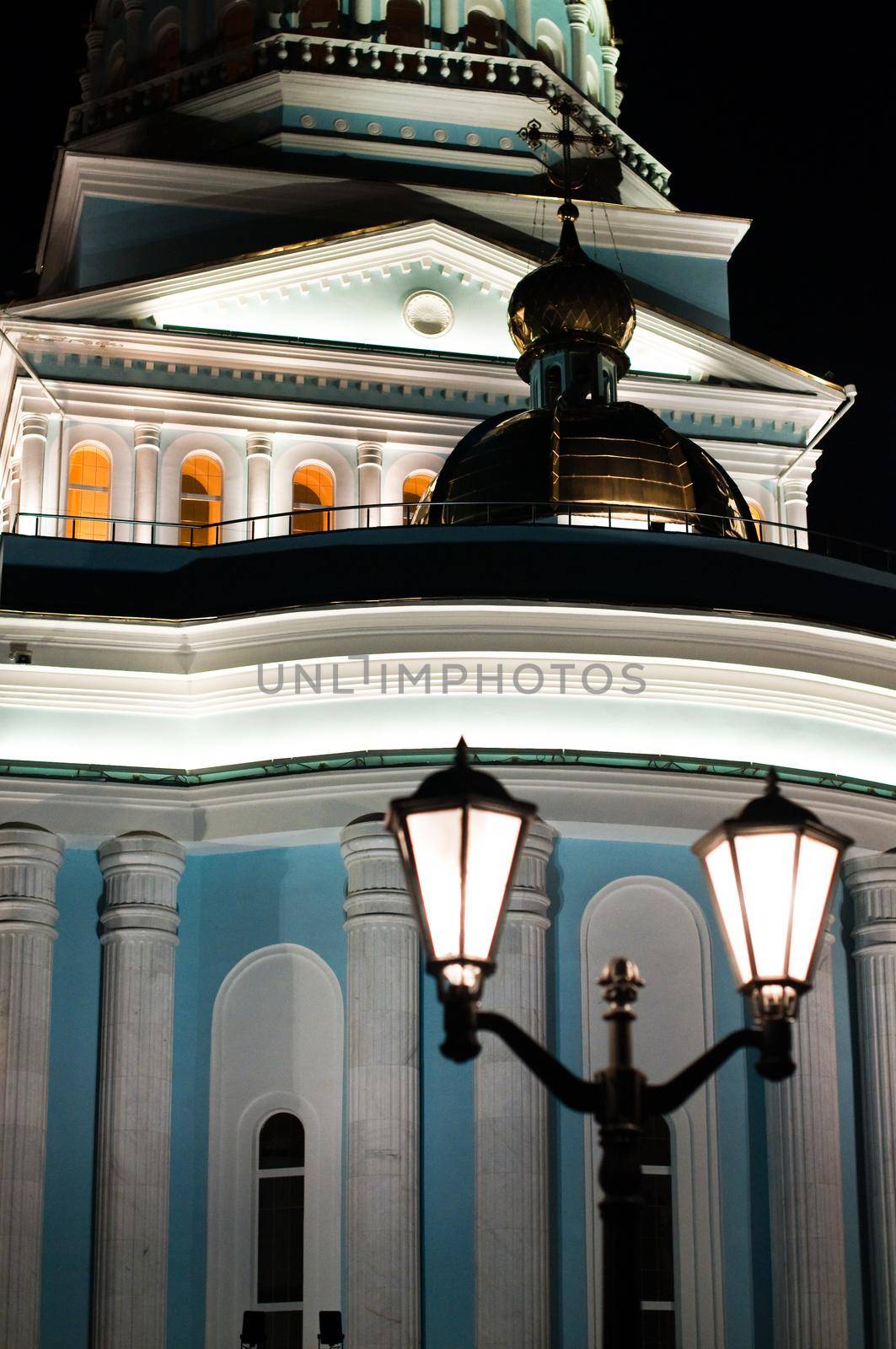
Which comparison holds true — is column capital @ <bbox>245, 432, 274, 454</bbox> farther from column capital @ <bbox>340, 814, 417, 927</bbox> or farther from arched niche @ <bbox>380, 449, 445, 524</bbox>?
column capital @ <bbox>340, 814, 417, 927</bbox>

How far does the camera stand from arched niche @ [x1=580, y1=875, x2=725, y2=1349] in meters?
20.5

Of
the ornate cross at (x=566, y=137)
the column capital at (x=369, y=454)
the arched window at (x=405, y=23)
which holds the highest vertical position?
the arched window at (x=405, y=23)

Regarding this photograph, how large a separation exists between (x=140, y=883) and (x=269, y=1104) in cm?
212

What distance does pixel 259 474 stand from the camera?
30609 millimetres

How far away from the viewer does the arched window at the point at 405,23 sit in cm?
3559

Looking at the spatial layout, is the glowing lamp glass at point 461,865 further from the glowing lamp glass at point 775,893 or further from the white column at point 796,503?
the white column at point 796,503

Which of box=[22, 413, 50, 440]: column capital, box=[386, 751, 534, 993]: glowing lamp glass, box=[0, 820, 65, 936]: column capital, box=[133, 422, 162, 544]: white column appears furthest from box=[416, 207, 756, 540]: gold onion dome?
box=[386, 751, 534, 993]: glowing lamp glass

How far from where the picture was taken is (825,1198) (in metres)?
20.5

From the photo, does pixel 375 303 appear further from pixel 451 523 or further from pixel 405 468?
pixel 451 523

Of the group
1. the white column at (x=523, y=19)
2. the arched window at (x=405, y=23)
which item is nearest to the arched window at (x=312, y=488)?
the arched window at (x=405, y=23)

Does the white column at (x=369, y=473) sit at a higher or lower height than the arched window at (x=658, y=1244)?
higher

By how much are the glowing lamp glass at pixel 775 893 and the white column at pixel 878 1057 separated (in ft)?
42.3

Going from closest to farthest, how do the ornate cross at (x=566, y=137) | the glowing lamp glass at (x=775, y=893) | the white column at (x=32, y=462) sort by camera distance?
1. the glowing lamp glass at (x=775, y=893)
2. the white column at (x=32, y=462)
3. the ornate cross at (x=566, y=137)

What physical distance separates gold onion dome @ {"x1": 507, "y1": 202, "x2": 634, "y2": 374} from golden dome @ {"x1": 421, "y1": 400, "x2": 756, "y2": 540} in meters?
2.56
